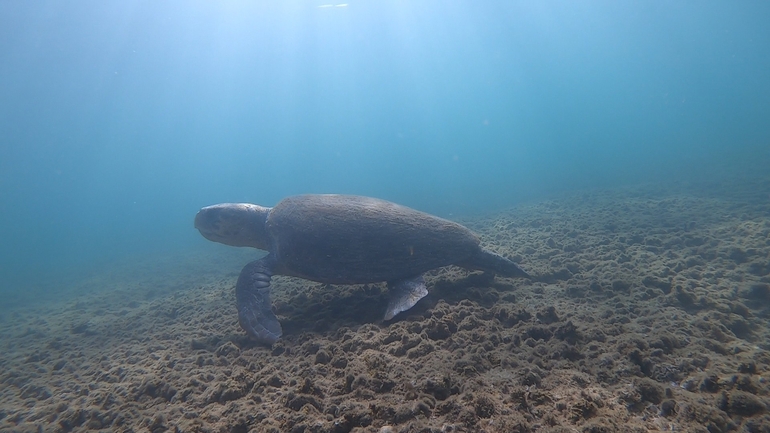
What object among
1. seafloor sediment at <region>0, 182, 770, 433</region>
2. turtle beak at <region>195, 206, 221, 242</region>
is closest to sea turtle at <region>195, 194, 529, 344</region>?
seafloor sediment at <region>0, 182, 770, 433</region>

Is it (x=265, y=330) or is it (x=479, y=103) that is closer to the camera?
(x=265, y=330)

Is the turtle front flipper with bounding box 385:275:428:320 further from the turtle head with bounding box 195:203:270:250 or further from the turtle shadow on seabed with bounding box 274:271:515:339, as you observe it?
the turtle head with bounding box 195:203:270:250

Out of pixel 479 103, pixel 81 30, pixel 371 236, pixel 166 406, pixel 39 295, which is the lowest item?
pixel 39 295

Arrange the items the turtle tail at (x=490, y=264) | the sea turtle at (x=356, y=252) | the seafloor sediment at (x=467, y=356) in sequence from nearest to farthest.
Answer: the seafloor sediment at (x=467, y=356) → the sea turtle at (x=356, y=252) → the turtle tail at (x=490, y=264)

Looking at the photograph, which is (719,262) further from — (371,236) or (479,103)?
(479,103)

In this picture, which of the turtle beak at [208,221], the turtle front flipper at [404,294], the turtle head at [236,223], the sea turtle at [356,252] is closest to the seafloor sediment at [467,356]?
the turtle front flipper at [404,294]

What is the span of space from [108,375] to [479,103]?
6806 inches

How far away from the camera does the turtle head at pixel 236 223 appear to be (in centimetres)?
602

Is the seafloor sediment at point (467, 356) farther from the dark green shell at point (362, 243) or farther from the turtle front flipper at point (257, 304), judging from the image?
the dark green shell at point (362, 243)

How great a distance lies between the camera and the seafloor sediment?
235 cm

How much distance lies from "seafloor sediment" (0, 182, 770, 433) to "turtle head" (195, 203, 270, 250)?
1.30 meters

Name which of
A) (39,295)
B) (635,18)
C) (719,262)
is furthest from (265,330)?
(635,18)

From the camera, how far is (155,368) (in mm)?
4059

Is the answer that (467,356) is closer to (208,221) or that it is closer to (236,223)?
(236,223)
